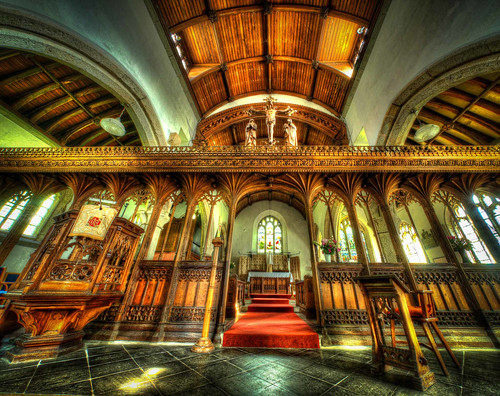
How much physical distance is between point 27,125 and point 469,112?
15174mm

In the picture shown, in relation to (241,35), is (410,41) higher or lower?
lower

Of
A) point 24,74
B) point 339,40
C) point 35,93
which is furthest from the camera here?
point 339,40

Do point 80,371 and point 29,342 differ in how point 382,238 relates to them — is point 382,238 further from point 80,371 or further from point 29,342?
point 29,342

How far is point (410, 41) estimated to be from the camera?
509 cm

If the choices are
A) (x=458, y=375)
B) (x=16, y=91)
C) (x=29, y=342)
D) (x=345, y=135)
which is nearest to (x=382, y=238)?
(x=458, y=375)

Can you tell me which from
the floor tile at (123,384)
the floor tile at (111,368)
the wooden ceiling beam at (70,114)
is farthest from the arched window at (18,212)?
the floor tile at (123,384)

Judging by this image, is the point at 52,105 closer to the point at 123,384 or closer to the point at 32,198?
the point at 32,198

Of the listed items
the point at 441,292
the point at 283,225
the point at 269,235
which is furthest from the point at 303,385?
the point at 283,225

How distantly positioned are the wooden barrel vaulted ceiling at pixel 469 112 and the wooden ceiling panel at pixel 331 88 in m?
3.35

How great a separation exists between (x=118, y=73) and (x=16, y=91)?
3925 millimetres

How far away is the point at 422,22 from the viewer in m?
4.70

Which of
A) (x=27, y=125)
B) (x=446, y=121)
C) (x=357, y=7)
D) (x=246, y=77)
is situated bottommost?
(x=27, y=125)

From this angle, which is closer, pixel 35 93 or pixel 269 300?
pixel 35 93

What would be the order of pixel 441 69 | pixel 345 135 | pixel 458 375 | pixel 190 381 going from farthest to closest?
pixel 345 135, pixel 441 69, pixel 458 375, pixel 190 381
